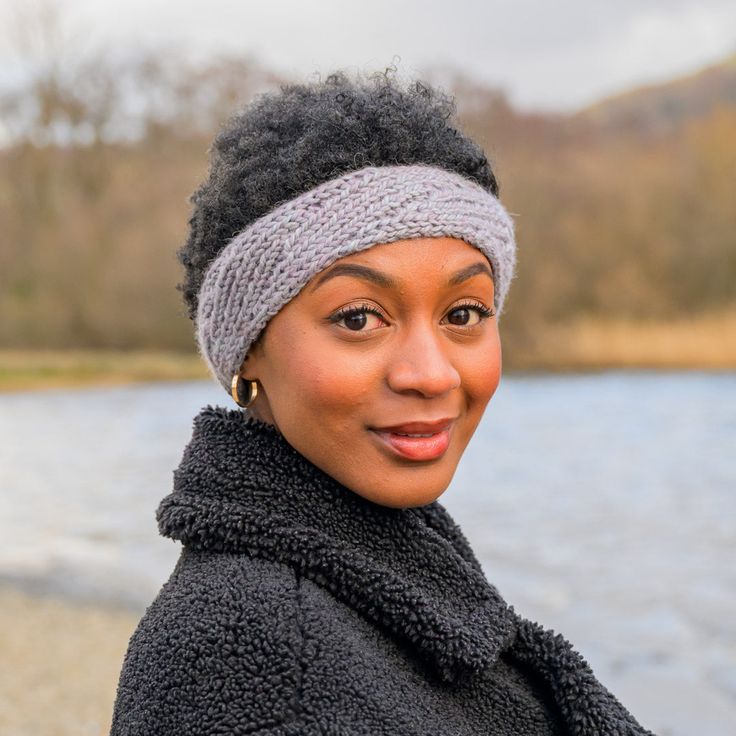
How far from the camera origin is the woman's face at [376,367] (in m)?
1.71

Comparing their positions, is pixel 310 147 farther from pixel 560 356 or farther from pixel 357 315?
pixel 560 356

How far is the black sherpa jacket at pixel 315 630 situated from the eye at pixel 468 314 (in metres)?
0.32

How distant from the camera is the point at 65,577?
856cm

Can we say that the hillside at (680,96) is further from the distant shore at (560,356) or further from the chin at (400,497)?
the chin at (400,497)

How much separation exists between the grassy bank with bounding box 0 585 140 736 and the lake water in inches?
19.3

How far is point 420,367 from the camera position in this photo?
5.59 ft

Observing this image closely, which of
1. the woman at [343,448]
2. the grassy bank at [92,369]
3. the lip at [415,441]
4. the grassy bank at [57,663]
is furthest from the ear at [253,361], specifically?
the grassy bank at [92,369]

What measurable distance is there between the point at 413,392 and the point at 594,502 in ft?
32.7

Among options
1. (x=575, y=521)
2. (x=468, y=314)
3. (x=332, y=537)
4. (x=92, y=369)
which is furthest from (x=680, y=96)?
(x=332, y=537)

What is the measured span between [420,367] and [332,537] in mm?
290

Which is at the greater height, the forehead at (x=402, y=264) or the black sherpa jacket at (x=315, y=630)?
the forehead at (x=402, y=264)

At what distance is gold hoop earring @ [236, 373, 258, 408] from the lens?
187 cm

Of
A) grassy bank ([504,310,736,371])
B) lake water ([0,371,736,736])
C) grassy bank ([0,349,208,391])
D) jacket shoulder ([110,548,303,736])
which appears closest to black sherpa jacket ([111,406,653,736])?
jacket shoulder ([110,548,303,736])

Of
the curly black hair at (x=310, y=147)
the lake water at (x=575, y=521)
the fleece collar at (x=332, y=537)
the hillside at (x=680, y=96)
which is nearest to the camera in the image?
the fleece collar at (x=332, y=537)
